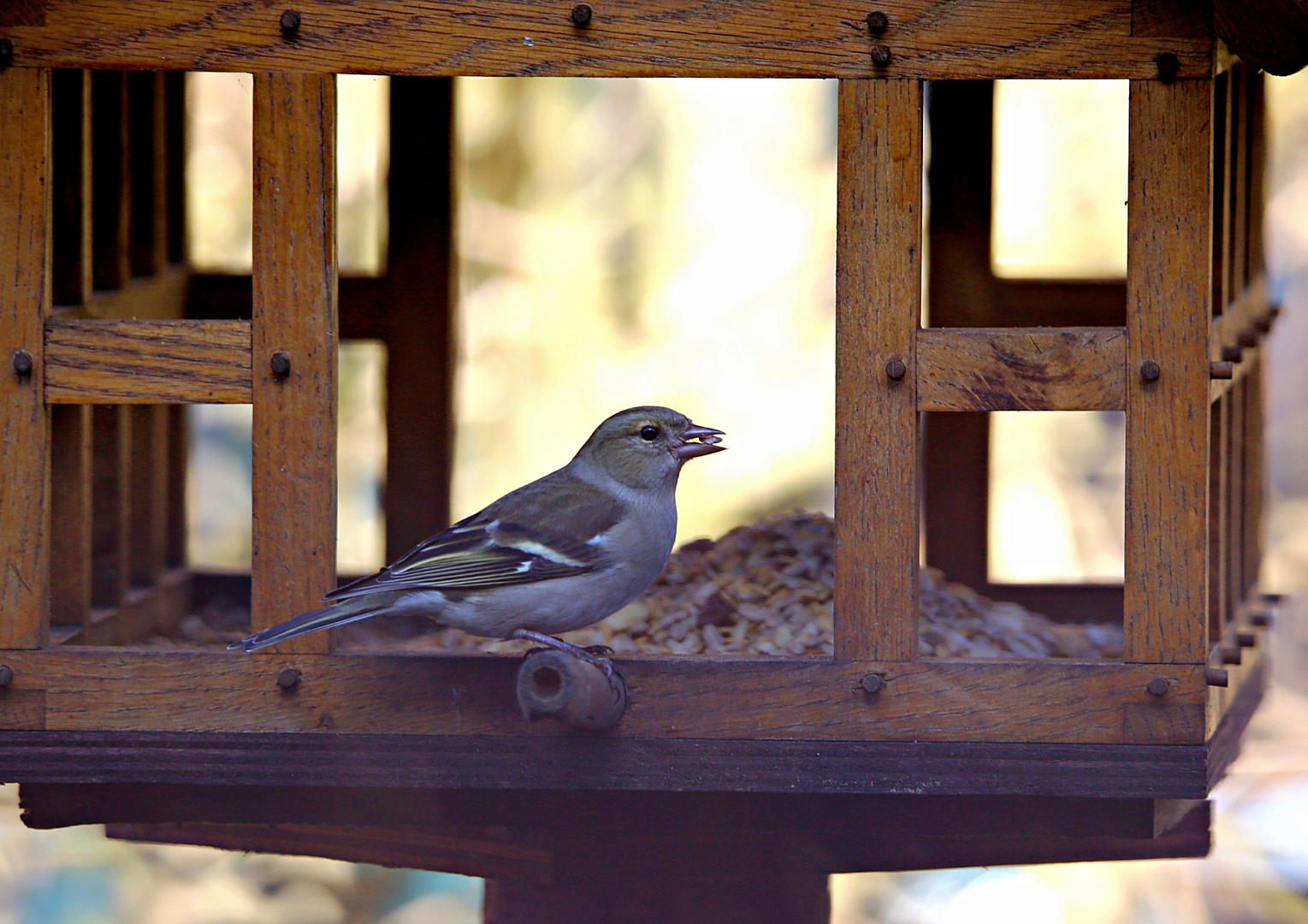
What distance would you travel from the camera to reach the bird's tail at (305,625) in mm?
3061

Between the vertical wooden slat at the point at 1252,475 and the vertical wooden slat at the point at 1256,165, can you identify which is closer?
the vertical wooden slat at the point at 1256,165

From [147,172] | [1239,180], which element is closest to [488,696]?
[147,172]

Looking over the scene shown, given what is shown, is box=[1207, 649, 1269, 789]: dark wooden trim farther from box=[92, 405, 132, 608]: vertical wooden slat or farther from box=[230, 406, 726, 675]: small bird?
box=[92, 405, 132, 608]: vertical wooden slat

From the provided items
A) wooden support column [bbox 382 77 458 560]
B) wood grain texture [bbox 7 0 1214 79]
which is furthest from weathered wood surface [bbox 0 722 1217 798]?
wooden support column [bbox 382 77 458 560]

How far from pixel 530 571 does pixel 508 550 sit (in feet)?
0.21

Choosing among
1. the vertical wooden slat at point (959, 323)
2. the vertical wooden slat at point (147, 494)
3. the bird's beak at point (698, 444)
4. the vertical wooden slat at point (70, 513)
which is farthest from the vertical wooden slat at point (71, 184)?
the vertical wooden slat at point (959, 323)

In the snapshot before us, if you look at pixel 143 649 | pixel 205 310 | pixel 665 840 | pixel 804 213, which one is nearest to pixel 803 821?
pixel 665 840

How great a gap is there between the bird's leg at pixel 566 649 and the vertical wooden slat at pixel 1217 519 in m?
1.32

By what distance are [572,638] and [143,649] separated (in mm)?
1137

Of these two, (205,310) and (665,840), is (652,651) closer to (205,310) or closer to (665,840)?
(665,840)

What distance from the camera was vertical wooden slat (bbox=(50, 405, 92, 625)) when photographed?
3.58 m

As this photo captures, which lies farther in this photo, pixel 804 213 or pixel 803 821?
pixel 804 213

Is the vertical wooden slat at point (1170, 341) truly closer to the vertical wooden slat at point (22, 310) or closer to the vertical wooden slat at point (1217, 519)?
the vertical wooden slat at point (1217, 519)

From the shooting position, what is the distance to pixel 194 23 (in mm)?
3191
